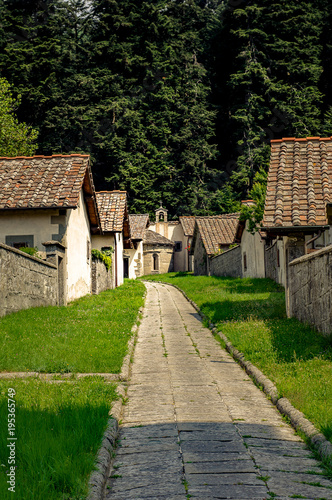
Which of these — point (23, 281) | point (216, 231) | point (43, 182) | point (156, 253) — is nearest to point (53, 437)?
point (23, 281)

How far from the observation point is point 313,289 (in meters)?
10.2

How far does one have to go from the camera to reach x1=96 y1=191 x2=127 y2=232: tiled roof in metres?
26.9

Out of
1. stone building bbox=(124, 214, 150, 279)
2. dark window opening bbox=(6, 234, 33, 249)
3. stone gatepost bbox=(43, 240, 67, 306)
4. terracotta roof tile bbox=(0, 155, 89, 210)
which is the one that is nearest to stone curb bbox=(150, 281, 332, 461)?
stone gatepost bbox=(43, 240, 67, 306)

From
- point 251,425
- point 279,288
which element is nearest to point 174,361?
point 251,425

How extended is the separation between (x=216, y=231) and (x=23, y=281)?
28.6m

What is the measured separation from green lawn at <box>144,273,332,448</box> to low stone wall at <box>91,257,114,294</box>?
300 inches

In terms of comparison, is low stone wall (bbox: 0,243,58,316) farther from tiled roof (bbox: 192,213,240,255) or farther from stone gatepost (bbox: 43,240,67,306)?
tiled roof (bbox: 192,213,240,255)

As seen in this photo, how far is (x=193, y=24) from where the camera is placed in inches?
2827

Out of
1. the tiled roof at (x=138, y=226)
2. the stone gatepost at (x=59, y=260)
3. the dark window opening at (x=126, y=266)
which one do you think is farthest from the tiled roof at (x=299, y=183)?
the tiled roof at (x=138, y=226)

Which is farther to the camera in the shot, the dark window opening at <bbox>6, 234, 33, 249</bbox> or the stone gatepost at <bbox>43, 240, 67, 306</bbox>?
the dark window opening at <bbox>6, 234, 33, 249</bbox>

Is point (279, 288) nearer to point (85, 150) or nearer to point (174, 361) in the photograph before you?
point (174, 361)

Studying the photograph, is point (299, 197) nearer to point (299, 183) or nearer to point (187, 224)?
point (299, 183)

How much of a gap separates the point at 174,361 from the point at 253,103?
175 feet

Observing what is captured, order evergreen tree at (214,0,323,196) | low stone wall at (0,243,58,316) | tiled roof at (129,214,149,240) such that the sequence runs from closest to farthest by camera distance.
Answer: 1. low stone wall at (0,243,58,316)
2. tiled roof at (129,214,149,240)
3. evergreen tree at (214,0,323,196)
